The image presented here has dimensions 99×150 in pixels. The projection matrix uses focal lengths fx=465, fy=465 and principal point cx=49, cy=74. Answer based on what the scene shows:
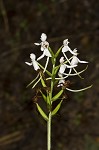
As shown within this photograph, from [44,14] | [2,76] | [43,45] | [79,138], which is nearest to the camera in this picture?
[43,45]

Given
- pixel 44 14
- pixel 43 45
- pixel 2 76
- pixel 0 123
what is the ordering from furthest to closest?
pixel 44 14
pixel 2 76
pixel 0 123
pixel 43 45

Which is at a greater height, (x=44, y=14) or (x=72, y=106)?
(x=44, y=14)

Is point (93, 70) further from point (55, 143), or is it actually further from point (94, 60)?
point (55, 143)

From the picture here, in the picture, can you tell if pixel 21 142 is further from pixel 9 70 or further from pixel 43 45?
pixel 43 45

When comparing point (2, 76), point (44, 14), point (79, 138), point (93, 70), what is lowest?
point (79, 138)

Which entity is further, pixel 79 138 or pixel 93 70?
pixel 93 70

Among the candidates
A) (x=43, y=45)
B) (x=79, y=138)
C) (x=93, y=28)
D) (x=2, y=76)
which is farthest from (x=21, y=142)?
(x=43, y=45)
